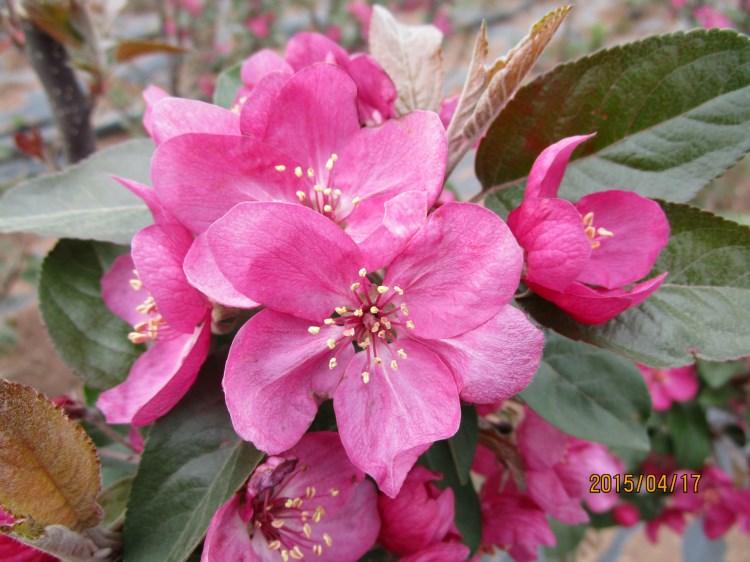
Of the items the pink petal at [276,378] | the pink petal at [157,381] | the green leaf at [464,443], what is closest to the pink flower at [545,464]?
the green leaf at [464,443]

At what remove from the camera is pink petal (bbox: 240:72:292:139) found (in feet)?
1.91

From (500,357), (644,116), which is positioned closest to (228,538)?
(500,357)

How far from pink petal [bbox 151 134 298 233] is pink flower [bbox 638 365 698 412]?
162 cm

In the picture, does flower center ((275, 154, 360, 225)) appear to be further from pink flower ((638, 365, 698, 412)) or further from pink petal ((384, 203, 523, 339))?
pink flower ((638, 365, 698, 412))

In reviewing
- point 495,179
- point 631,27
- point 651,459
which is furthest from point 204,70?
point 631,27

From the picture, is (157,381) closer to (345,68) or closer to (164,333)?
(164,333)

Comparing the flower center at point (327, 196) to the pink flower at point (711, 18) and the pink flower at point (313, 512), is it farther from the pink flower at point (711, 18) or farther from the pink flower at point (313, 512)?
the pink flower at point (711, 18)

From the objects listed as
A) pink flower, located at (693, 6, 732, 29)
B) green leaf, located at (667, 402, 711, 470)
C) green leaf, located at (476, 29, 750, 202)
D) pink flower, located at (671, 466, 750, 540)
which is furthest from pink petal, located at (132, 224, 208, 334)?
pink flower, located at (693, 6, 732, 29)

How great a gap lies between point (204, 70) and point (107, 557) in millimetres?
4673

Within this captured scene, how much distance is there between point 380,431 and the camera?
0.54 metres

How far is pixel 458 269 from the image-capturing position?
20.6 inches

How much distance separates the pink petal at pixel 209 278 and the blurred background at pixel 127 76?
0.49m

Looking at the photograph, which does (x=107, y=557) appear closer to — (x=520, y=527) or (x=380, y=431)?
(x=380, y=431)

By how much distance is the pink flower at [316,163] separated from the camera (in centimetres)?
55
